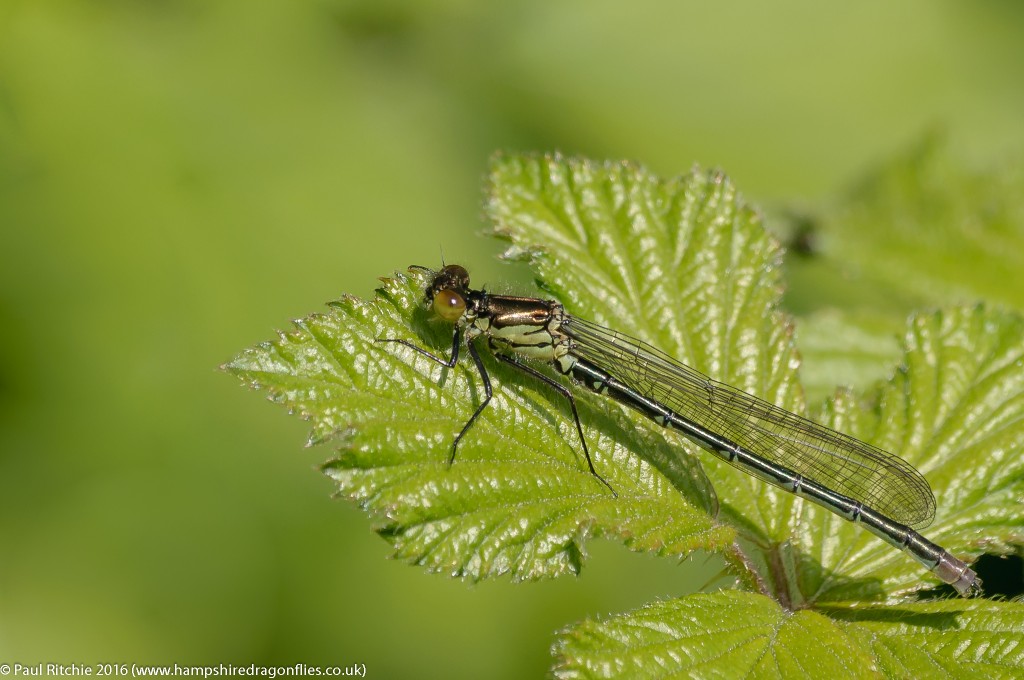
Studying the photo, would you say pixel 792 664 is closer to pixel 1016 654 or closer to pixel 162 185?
pixel 1016 654

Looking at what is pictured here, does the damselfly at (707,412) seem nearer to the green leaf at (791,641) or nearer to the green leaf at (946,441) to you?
the green leaf at (946,441)

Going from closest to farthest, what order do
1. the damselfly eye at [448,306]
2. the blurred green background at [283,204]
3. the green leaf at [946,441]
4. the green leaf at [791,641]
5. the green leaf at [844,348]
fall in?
the green leaf at [791,641], the green leaf at [946,441], the damselfly eye at [448,306], the green leaf at [844,348], the blurred green background at [283,204]

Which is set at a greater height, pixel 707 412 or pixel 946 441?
pixel 707 412

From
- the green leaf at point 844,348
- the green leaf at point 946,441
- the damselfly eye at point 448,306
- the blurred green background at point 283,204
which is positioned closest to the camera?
the green leaf at point 946,441

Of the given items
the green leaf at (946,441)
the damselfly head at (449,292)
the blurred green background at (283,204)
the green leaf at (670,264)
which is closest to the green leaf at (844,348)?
the green leaf at (946,441)

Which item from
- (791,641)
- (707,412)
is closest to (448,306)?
(707,412)

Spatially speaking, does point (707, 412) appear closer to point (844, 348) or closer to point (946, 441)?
point (946, 441)
